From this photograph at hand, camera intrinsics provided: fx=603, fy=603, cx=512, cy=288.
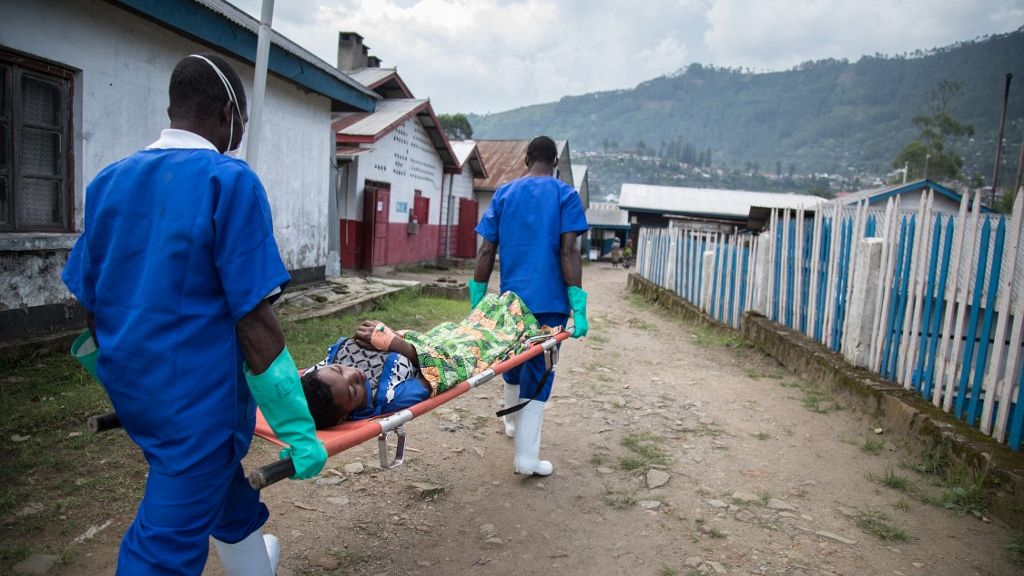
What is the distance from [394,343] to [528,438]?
43.4 inches

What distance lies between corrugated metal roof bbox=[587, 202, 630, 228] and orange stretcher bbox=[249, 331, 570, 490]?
32286 mm

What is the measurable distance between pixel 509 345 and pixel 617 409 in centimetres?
191

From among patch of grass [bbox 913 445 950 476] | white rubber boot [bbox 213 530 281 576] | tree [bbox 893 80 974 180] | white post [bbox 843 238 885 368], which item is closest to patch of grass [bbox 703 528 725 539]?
patch of grass [bbox 913 445 950 476]

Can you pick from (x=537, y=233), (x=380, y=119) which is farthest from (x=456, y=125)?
(x=537, y=233)

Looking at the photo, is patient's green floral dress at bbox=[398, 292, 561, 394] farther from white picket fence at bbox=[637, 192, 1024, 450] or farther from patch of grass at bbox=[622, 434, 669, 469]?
white picket fence at bbox=[637, 192, 1024, 450]

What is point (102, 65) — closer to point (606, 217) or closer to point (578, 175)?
point (578, 175)

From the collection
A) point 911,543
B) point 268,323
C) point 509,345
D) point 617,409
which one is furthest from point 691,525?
point 268,323

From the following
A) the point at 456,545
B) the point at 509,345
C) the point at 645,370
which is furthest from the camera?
the point at 645,370

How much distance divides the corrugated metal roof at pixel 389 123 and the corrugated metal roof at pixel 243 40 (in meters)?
2.95

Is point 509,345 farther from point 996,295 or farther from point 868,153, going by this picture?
point 868,153

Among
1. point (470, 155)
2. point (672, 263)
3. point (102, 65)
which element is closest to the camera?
point (102, 65)

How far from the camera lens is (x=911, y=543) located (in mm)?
2867

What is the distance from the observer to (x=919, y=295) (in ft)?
14.8

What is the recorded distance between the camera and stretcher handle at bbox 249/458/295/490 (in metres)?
1.58
